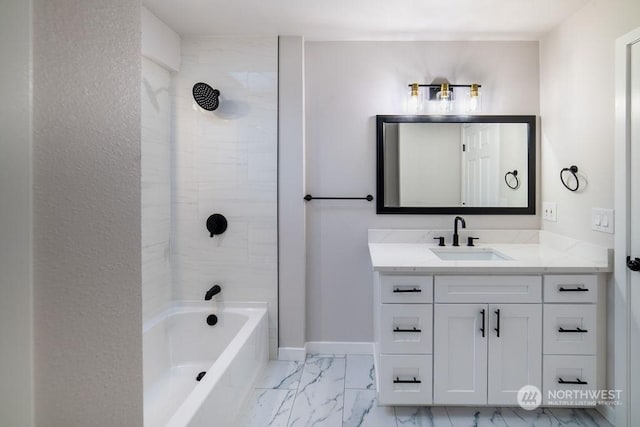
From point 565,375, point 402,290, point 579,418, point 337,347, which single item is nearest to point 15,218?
point 402,290

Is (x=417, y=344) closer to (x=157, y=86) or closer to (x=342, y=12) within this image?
(x=342, y=12)

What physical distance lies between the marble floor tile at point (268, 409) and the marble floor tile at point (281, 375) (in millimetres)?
63

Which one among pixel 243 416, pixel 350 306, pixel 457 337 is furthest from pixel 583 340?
pixel 243 416

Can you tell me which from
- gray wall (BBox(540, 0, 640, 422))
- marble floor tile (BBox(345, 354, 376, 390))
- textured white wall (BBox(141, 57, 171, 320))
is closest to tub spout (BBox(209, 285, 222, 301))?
Result: textured white wall (BBox(141, 57, 171, 320))

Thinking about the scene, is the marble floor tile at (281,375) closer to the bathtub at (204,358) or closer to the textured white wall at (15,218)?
the bathtub at (204,358)

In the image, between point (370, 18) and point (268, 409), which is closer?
point (268, 409)

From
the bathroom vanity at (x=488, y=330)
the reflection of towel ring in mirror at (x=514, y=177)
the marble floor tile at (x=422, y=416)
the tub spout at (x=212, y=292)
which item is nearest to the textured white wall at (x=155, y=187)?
the tub spout at (x=212, y=292)

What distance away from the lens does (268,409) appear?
1955mm

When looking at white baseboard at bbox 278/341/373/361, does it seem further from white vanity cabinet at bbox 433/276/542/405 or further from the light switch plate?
the light switch plate

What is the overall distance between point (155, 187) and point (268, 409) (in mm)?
1593

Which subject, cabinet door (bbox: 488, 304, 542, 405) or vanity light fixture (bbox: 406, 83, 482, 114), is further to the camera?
vanity light fixture (bbox: 406, 83, 482, 114)

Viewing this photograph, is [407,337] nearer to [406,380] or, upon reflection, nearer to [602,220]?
[406,380]

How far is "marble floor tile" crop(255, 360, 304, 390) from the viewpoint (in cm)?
219

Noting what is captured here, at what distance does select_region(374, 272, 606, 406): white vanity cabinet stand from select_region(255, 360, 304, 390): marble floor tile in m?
0.67
